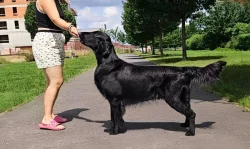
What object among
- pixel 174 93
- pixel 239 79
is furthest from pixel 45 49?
pixel 239 79

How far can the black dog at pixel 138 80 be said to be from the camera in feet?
17.0

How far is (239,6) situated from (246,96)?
52375 millimetres

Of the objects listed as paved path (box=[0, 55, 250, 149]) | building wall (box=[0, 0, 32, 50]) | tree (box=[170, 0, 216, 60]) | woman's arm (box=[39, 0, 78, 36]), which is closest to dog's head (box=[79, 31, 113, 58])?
woman's arm (box=[39, 0, 78, 36])

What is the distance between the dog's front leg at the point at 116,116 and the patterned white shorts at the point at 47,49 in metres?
1.25

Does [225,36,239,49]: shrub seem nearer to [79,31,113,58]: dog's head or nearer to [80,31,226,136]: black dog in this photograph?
[80,31,226,136]: black dog

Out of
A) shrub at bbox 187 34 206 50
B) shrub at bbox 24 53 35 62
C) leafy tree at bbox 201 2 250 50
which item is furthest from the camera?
shrub at bbox 187 34 206 50

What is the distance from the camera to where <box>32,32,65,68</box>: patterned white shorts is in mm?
5715

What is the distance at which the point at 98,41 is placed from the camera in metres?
5.25

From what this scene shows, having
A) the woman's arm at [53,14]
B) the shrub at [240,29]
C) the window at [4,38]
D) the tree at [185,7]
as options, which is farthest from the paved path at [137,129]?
the window at [4,38]

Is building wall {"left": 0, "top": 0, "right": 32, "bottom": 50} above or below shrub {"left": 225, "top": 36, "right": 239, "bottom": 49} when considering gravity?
above

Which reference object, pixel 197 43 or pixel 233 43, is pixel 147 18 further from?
Result: pixel 197 43

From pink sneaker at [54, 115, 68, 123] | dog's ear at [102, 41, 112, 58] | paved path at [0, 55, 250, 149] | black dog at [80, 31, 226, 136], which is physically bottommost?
paved path at [0, 55, 250, 149]

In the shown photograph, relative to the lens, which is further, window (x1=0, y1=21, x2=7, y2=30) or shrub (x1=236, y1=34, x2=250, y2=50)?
window (x1=0, y1=21, x2=7, y2=30)

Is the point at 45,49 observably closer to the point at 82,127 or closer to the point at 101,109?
the point at 82,127
